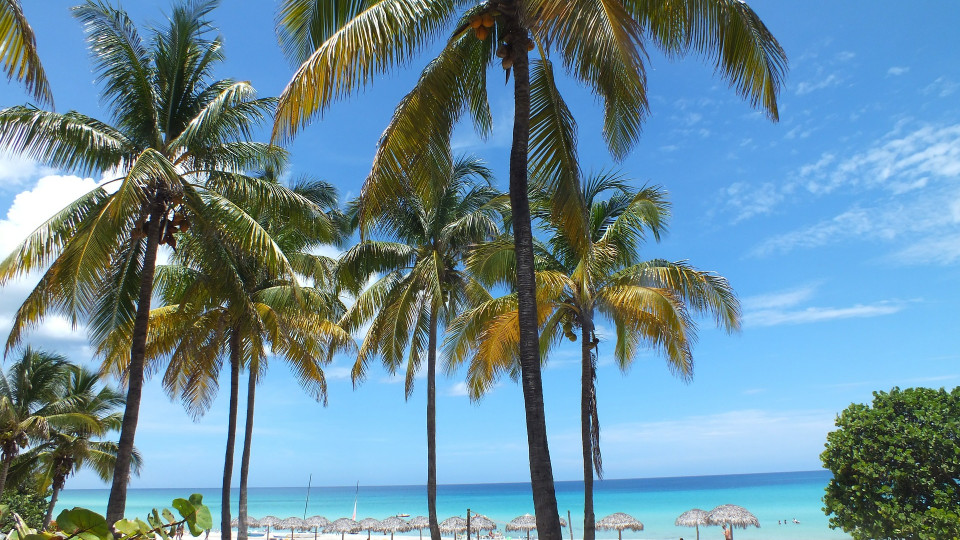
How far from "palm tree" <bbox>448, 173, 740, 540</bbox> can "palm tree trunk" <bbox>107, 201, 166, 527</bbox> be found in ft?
17.8

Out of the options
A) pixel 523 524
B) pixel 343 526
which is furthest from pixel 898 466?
pixel 343 526

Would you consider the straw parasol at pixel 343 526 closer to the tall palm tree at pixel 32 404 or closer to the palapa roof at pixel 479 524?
the palapa roof at pixel 479 524

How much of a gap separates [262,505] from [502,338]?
343 ft

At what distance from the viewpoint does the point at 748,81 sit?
7262 mm

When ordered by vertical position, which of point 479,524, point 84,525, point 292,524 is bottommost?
point 292,524

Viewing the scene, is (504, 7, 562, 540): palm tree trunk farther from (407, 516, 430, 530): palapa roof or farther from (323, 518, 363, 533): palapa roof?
(323, 518, 363, 533): palapa roof

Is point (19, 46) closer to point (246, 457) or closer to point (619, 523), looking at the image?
point (246, 457)

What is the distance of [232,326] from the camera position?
16.1 m

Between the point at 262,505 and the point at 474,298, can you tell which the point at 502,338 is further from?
the point at 262,505

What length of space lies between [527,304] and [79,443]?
2188 centimetres

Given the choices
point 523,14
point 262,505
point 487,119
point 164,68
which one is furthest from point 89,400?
point 262,505

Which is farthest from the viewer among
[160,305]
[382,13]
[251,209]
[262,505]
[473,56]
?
[262,505]

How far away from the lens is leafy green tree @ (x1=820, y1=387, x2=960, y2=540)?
11.0 m

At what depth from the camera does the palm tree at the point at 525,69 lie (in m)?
6.86
